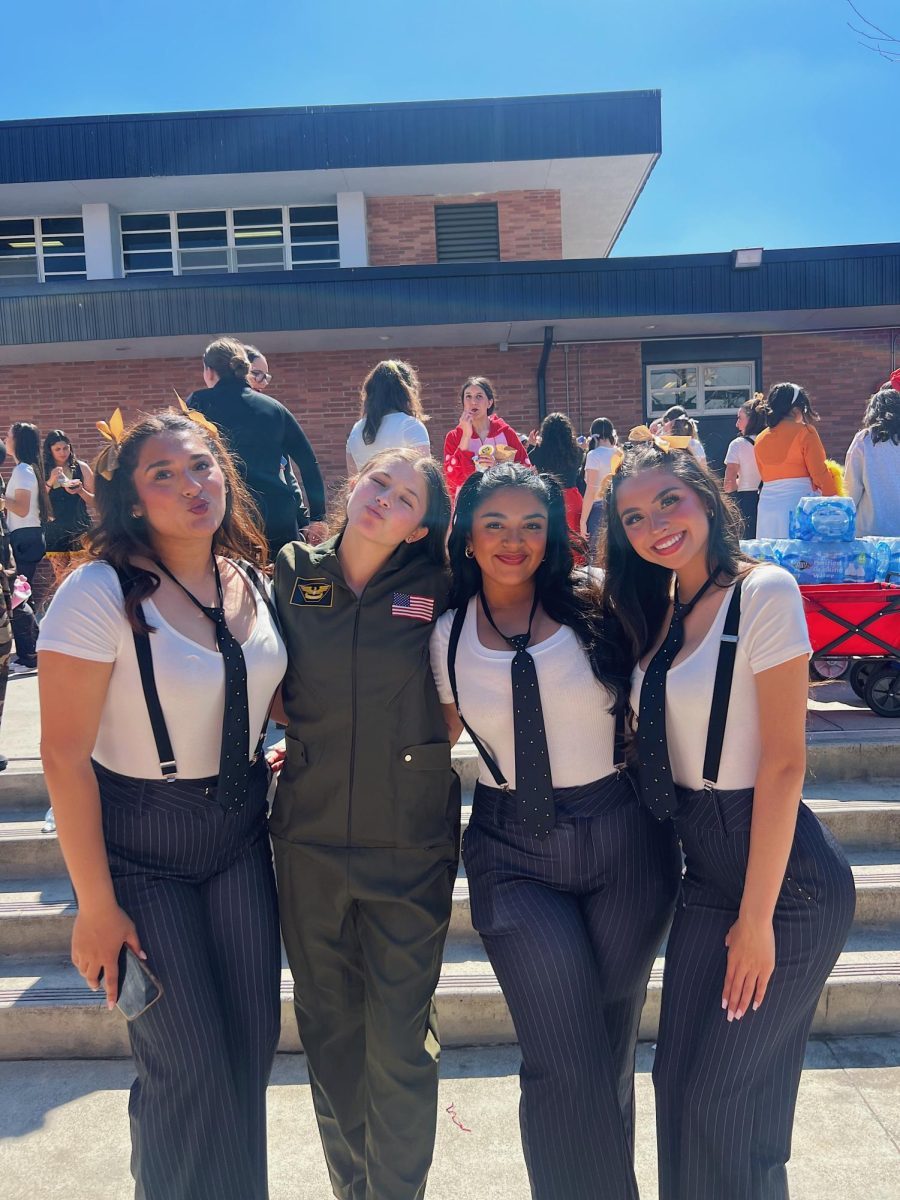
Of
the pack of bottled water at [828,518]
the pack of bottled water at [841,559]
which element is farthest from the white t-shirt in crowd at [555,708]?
the pack of bottled water at [828,518]

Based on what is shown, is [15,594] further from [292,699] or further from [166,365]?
[166,365]

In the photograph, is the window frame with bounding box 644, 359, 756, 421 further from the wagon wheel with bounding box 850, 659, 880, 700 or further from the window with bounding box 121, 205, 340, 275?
the wagon wheel with bounding box 850, 659, 880, 700

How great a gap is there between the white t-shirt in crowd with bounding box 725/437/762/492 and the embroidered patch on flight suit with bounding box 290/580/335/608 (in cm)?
583

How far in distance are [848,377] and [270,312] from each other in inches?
331

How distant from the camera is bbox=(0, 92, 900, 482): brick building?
38.1ft

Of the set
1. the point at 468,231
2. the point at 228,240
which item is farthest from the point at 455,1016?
the point at 228,240

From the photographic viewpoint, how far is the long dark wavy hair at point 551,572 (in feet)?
7.30

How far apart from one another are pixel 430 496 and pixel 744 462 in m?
5.72

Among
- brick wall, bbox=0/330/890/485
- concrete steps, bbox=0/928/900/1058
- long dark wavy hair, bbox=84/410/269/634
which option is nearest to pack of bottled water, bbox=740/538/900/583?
concrete steps, bbox=0/928/900/1058

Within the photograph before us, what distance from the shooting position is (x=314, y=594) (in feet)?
7.38

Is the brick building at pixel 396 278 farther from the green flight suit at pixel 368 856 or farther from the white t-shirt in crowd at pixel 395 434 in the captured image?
the green flight suit at pixel 368 856

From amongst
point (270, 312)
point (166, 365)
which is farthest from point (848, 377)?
point (166, 365)

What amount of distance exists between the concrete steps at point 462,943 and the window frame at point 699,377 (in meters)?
9.89

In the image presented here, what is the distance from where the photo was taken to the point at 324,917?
2168 mm
